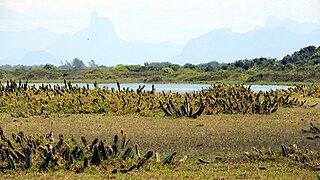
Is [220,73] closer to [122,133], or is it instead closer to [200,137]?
[200,137]

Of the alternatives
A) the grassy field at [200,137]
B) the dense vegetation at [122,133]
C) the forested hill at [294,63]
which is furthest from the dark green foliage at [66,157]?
the forested hill at [294,63]

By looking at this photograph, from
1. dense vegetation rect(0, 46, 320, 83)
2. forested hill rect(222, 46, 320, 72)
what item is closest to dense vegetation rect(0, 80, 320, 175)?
dense vegetation rect(0, 46, 320, 83)

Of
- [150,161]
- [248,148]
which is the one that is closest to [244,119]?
[248,148]

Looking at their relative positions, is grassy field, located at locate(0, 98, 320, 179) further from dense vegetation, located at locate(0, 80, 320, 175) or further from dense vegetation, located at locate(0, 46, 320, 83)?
dense vegetation, located at locate(0, 46, 320, 83)

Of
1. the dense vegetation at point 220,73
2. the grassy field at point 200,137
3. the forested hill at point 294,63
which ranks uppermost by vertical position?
the forested hill at point 294,63

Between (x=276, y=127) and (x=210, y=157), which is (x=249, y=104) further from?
(x=210, y=157)

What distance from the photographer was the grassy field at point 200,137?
8914 mm

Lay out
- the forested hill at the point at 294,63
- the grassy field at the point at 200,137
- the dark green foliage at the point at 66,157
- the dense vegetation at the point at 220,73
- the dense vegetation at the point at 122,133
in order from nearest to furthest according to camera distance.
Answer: the grassy field at the point at 200,137, the dark green foliage at the point at 66,157, the dense vegetation at the point at 122,133, the dense vegetation at the point at 220,73, the forested hill at the point at 294,63

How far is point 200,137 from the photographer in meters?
13.0

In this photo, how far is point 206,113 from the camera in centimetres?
1830

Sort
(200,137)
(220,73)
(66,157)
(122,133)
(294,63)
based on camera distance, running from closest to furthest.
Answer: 1. (66,157)
2. (122,133)
3. (200,137)
4. (220,73)
5. (294,63)

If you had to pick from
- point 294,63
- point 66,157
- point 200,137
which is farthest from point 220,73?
point 66,157

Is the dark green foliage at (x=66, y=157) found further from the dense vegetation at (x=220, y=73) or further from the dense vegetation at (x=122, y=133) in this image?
Result: the dense vegetation at (x=220, y=73)

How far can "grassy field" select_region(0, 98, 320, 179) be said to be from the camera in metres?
8.91
